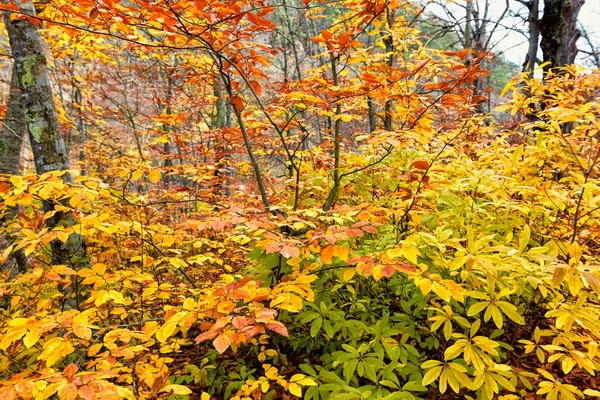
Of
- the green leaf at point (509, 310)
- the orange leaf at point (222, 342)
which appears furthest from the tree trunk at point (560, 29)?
the orange leaf at point (222, 342)

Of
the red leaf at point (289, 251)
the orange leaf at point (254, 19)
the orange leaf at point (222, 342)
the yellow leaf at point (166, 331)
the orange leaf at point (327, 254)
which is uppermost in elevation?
the orange leaf at point (254, 19)

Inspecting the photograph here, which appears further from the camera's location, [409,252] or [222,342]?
[409,252]

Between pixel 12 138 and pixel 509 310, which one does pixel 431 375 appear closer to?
pixel 509 310

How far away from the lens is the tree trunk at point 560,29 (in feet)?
14.1

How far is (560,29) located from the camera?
4.41 m

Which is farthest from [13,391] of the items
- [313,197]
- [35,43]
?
[35,43]

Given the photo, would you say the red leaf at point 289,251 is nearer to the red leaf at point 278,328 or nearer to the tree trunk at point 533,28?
the red leaf at point 278,328

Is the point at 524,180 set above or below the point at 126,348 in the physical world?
above

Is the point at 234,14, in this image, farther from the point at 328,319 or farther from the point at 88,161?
the point at 88,161

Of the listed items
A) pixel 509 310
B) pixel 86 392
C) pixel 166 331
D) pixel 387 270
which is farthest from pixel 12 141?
pixel 509 310

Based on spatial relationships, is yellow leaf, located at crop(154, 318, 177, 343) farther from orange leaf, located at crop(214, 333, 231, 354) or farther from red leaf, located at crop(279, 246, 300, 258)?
red leaf, located at crop(279, 246, 300, 258)

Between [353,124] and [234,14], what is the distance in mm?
9108

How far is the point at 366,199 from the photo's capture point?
2.92m

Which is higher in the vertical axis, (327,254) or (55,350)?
(327,254)
